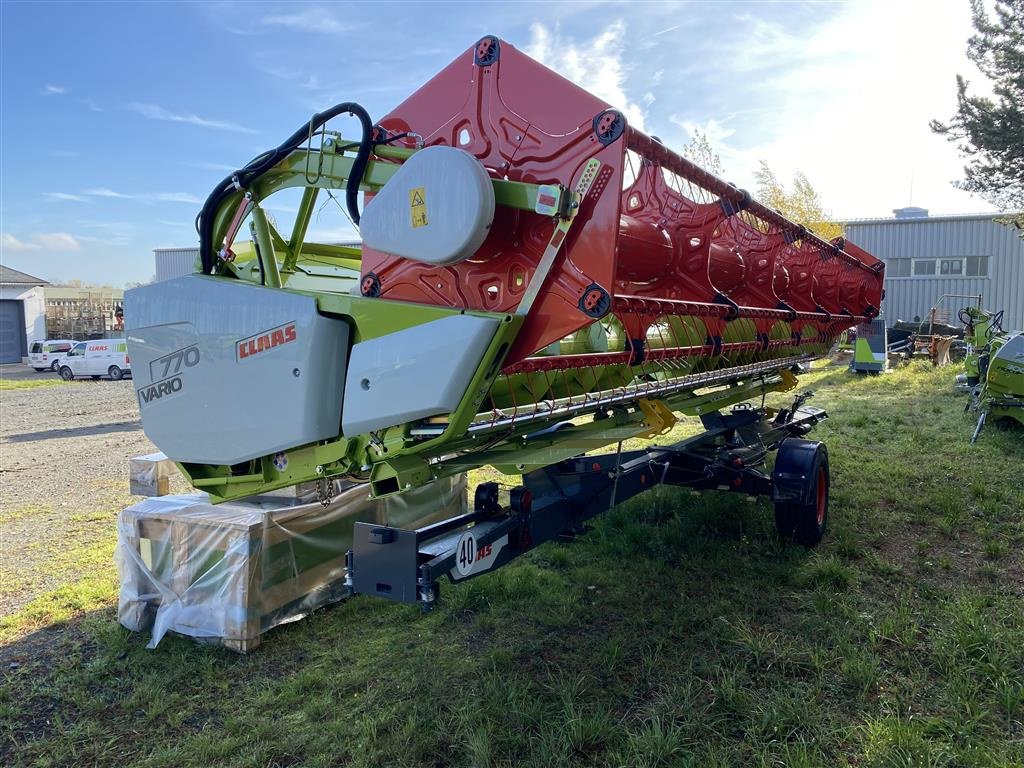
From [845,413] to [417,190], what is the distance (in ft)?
34.1

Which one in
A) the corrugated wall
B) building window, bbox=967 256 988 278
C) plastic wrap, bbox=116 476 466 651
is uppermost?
the corrugated wall

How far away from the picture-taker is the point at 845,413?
37.3ft

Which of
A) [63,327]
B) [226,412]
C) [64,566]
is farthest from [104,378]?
[226,412]

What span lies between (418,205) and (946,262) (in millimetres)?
28899

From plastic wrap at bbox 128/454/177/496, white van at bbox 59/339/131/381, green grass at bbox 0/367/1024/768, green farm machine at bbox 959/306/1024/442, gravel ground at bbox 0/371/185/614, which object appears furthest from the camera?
white van at bbox 59/339/131/381

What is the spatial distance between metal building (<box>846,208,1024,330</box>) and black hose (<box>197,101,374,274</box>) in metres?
25.8

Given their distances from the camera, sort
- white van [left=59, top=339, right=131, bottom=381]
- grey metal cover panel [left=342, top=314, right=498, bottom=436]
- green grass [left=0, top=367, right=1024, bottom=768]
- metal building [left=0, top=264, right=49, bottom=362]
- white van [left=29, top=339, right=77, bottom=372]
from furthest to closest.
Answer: metal building [left=0, top=264, right=49, bottom=362], white van [left=29, top=339, right=77, bottom=372], white van [left=59, top=339, right=131, bottom=381], green grass [left=0, top=367, right=1024, bottom=768], grey metal cover panel [left=342, top=314, right=498, bottom=436]

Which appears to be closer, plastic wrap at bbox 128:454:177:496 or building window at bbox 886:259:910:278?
plastic wrap at bbox 128:454:177:496

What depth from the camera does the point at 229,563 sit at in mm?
3951

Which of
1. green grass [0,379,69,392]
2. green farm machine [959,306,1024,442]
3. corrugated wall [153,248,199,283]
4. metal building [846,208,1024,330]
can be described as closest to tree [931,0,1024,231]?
green farm machine [959,306,1024,442]

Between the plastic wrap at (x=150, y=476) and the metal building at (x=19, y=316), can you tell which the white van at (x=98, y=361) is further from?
the plastic wrap at (x=150, y=476)

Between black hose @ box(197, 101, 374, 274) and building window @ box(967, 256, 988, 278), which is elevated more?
building window @ box(967, 256, 988, 278)

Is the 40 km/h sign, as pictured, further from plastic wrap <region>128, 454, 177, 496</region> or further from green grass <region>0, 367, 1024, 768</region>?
plastic wrap <region>128, 454, 177, 496</region>

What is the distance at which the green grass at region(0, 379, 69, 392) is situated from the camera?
850 inches
